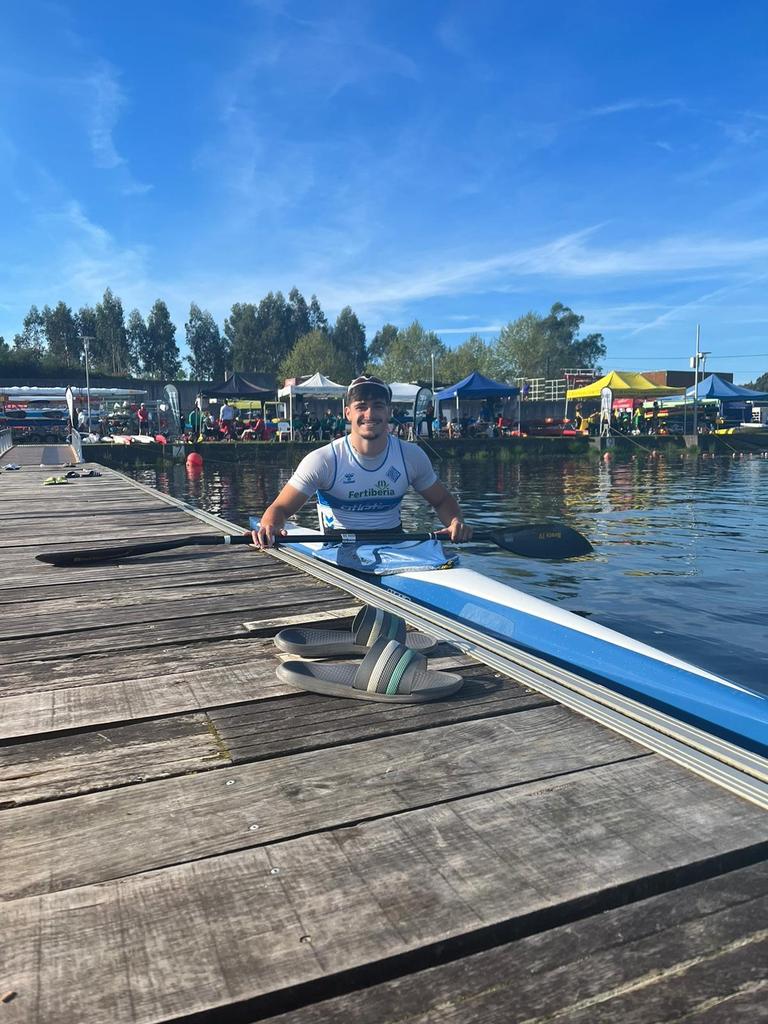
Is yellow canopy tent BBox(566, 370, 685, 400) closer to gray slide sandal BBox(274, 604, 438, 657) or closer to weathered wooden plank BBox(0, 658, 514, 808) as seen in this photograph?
gray slide sandal BBox(274, 604, 438, 657)

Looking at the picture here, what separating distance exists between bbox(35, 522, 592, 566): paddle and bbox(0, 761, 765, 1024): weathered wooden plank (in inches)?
144

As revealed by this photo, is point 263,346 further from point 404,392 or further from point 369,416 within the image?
point 369,416

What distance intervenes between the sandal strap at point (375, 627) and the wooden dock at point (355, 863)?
15.3 inches

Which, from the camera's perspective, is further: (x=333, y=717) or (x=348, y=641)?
(x=348, y=641)

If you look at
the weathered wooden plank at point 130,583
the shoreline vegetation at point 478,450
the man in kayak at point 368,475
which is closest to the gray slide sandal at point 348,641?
the weathered wooden plank at point 130,583

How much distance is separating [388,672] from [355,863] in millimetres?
974

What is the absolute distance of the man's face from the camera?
5.34 m

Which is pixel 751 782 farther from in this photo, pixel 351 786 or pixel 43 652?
pixel 43 652

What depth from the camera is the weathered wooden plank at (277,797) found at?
169cm

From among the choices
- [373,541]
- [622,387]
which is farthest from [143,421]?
[373,541]

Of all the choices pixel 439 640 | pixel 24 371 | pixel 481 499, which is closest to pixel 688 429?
pixel 481 499

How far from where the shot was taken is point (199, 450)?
29.5 metres

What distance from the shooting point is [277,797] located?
1.95 metres

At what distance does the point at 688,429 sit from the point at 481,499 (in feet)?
84.7
